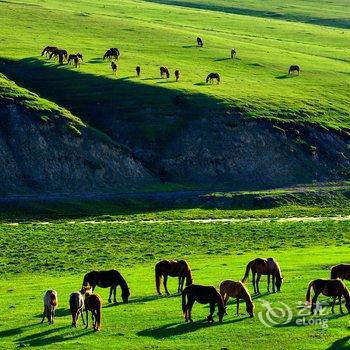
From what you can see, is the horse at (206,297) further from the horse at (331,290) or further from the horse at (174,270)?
the horse at (174,270)

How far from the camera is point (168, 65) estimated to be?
384ft

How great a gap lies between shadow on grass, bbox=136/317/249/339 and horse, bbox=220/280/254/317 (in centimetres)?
53

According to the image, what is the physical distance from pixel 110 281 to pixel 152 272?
393 inches

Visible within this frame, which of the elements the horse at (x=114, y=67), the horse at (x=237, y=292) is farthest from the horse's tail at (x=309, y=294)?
the horse at (x=114, y=67)

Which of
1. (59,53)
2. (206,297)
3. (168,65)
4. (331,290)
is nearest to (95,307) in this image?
(206,297)

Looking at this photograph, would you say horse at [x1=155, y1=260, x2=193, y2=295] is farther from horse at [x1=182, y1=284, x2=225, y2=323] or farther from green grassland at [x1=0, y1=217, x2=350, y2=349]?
horse at [x1=182, y1=284, x2=225, y2=323]

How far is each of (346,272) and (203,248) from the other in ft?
74.3

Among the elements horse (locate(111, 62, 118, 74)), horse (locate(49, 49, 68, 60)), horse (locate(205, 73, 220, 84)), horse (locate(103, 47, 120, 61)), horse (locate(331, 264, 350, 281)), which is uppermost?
horse (locate(103, 47, 120, 61))

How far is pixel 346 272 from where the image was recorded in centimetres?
3888

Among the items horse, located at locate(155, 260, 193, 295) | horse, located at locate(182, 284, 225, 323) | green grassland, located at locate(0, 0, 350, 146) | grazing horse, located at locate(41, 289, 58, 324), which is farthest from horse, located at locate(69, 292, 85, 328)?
green grassland, located at locate(0, 0, 350, 146)

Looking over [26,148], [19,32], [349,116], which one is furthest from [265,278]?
[19,32]

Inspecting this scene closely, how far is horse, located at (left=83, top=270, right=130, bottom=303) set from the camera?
3891 centimetres

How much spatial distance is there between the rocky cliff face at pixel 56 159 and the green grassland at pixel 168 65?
6.15 meters

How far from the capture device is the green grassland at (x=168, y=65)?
334ft
